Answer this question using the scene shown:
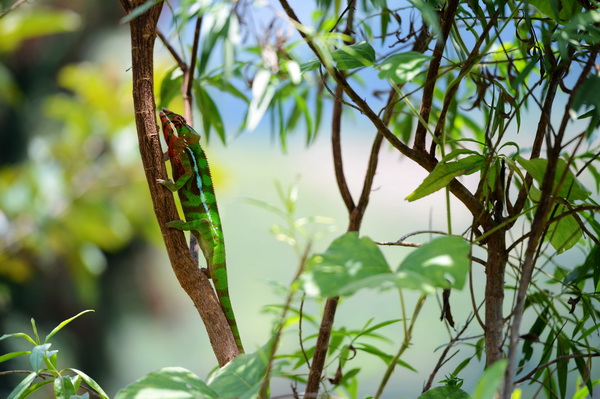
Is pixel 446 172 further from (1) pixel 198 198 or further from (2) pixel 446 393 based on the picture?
(1) pixel 198 198

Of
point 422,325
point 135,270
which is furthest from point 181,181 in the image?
point 135,270

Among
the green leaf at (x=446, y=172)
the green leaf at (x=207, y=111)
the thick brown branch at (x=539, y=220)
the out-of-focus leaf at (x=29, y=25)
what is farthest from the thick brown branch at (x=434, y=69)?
the out-of-focus leaf at (x=29, y=25)

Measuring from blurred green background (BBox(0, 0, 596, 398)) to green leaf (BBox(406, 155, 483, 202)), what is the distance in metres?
1.82

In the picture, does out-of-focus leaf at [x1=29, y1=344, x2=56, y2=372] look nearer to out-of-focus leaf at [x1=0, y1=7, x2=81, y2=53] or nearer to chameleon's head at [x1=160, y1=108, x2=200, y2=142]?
chameleon's head at [x1=160, y1=108, x2=200, y2=142]

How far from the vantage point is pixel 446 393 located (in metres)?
0.80

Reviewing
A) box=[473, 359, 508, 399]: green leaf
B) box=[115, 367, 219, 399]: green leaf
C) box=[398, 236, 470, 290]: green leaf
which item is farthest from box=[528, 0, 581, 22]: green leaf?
box=[115, 367, 219, 399]: green leaf

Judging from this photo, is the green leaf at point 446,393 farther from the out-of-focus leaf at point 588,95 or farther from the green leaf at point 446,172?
the out-of-focus leaf at point 588,95

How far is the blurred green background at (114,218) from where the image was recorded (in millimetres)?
2516

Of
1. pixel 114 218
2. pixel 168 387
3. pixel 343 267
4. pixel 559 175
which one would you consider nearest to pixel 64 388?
pixel 168 387

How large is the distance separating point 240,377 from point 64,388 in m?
0.27

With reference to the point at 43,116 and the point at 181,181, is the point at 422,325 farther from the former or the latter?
the point at 43,116

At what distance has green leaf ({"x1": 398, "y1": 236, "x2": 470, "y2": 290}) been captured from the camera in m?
0.51

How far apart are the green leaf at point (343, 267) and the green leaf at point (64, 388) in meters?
0.41

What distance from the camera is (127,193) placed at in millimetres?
2633
